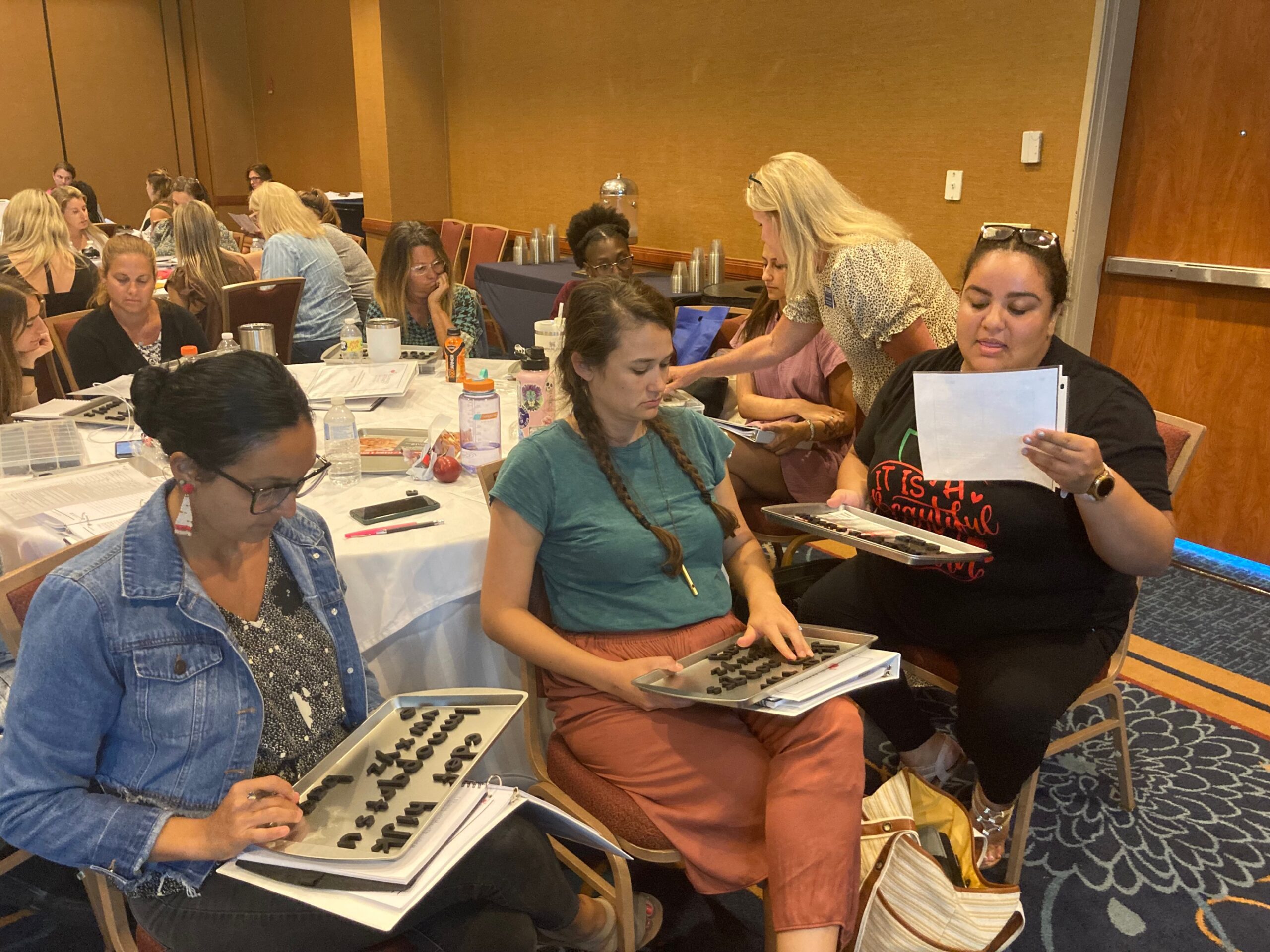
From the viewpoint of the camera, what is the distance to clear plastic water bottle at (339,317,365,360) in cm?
319

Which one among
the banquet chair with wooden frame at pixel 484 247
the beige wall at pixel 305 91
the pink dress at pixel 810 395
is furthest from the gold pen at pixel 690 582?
the beige wall at pixel 305 91

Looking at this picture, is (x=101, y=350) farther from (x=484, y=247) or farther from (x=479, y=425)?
(x=484, y=247)

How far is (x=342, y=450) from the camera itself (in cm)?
219

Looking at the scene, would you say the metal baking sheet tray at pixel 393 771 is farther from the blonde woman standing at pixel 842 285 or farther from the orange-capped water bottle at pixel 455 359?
the orange-capped water bottle at pixel 455 359

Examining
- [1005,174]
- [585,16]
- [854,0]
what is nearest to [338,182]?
[585,16]

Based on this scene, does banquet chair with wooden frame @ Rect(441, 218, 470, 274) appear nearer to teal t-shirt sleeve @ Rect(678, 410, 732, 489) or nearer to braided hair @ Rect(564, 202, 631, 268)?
braided hair @ Rect(564, 202, 631, 268)

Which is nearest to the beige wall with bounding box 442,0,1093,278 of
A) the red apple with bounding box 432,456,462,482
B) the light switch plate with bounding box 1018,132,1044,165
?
the light switch plate with bounding box 1018,132,1044,165

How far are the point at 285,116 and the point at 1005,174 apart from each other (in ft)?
27.2

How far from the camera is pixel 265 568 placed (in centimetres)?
142

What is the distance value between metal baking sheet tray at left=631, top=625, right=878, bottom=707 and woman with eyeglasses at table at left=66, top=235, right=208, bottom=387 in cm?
221

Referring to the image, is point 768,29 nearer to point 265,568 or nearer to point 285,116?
point 265,568

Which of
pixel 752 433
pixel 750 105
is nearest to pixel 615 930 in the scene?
pixel 752 433

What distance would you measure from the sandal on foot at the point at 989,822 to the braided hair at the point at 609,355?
72 cm

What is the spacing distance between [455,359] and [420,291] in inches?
33.3
